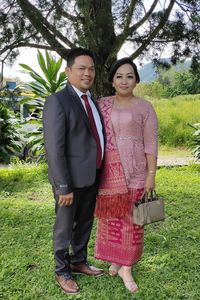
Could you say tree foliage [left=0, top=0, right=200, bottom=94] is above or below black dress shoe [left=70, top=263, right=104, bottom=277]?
above

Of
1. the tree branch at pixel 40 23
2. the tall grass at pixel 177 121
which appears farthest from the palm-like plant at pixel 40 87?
the tall grass at pixel 177 121

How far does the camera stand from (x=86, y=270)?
9.90 ft

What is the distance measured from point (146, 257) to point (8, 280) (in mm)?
1076

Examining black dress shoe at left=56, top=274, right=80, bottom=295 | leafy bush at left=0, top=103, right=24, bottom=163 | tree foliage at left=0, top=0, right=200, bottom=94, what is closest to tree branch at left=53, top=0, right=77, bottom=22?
tree foliage at left=0, top=0, right=200, bottom=94

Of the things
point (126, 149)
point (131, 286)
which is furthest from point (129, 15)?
point (131, 286)

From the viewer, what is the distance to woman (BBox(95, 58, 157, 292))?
104 inches

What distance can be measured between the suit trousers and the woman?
0.10 metres

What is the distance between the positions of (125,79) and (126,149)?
43 cm

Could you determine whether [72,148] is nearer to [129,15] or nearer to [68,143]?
[68,143]

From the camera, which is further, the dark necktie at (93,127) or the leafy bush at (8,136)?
the leafy bush at (8,136)

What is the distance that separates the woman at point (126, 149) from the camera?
2.65 meters

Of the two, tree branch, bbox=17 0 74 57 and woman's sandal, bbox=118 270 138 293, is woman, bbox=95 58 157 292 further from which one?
tree branch, bbox=17 0 74 57

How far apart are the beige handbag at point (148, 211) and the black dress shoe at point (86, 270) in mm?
569

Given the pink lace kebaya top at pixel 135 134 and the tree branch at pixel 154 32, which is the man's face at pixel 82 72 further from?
the tree branch at pixel 154 32
